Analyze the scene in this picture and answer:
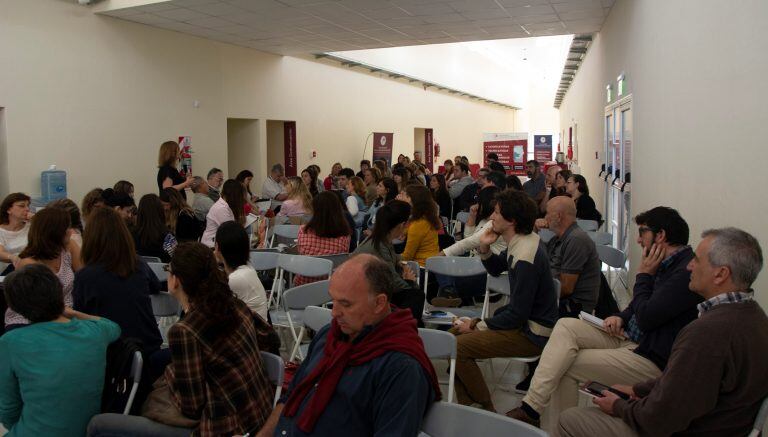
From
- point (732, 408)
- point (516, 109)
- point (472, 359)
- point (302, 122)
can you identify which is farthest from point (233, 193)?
point (516, 109)

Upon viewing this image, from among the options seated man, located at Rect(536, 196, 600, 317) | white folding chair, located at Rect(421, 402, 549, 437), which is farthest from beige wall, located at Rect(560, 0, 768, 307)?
white folding chair, located at Rect(421, 402, 549, 437)

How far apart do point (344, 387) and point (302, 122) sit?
484 inches

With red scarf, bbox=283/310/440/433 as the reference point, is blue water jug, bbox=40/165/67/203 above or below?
above

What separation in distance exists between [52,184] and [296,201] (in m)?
3.02

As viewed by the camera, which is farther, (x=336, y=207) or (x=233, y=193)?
(x=233, y=193)

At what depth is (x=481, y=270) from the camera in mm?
4891

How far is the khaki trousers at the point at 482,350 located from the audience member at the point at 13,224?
3.48m

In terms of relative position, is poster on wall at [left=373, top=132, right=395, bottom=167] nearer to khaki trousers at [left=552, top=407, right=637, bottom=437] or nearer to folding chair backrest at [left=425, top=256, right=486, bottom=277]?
folding chair backrest at [left=425, top=256, right=486, bottom=277]

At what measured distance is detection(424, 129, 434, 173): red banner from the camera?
20.8 m

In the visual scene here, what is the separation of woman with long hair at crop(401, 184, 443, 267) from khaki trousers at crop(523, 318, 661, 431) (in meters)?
2.16

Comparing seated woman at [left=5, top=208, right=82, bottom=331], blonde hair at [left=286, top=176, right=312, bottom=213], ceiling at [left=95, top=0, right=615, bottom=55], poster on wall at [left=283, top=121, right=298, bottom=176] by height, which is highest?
ceiling at [left=95, top=0, right=615, bottom=55]

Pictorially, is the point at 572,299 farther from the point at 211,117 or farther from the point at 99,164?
the point at 211,117

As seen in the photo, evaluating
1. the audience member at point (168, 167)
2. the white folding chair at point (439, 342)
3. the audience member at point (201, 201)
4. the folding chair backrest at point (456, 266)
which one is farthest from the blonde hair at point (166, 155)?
the white folding chair at point (439, 342)

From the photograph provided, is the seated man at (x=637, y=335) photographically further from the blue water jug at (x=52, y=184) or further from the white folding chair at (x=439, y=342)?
the blue water jug at (x=52, y=184)
